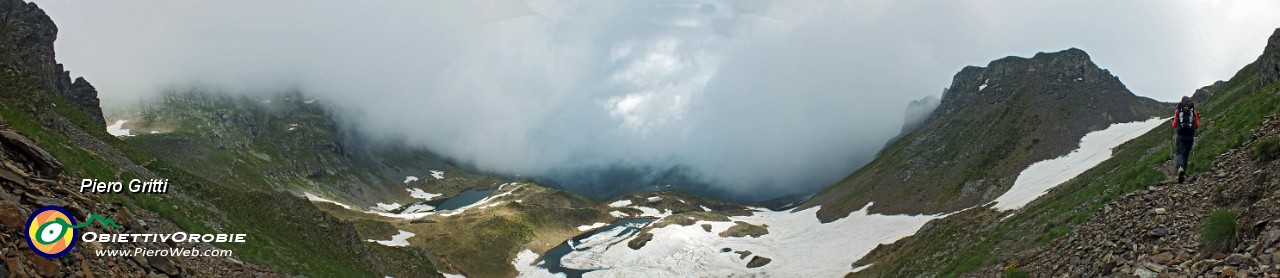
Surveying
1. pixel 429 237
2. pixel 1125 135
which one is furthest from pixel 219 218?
pixel 429 237

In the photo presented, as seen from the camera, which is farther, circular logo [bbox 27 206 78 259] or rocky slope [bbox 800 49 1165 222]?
rocky slope [bbox 800 49 1165 222]

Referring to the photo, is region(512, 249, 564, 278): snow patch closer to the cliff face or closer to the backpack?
the cliff face

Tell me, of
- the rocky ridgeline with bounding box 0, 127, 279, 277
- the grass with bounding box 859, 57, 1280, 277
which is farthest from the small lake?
the rocky ridgeline with bounding box 0, 127, 279, 277

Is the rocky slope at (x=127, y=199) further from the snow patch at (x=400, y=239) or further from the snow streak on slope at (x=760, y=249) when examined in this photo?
the snow patch at (x=400, y=239)

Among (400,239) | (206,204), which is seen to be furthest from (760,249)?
(400,239)

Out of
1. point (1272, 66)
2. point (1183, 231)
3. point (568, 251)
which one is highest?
point (1272, 66)

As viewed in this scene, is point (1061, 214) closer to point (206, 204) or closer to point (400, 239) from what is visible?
point (206, 204)
